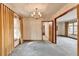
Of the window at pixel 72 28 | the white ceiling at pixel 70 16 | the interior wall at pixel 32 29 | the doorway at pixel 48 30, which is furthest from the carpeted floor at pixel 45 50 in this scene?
the window at pixel 72 28

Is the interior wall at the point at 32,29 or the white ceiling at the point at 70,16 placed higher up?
the white ceiling at the point at 70,16

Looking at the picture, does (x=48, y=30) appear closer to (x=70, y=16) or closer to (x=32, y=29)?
(x=32, y=29)

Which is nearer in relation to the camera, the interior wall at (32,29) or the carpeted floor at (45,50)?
the carpeted floor at (45,50)

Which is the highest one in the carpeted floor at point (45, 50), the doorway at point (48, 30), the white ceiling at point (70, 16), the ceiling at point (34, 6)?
the ceiling at point (34, 6)

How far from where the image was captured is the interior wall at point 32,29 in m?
11.9

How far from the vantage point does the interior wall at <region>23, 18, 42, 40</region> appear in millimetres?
11914

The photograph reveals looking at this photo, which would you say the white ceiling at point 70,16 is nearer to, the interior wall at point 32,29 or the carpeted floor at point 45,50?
the carpeted floor at point 45,50

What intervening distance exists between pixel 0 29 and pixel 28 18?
24.4 feet

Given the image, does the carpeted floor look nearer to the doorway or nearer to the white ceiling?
the white ceiling

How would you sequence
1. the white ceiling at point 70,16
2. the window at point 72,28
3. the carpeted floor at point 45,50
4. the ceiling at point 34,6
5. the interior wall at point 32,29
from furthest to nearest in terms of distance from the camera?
the window at point 72,28
the interior wall at point 32,29
the white ceiling at point 70,16
the carpeted floor at point 45,50
the ceiling at point 34,6

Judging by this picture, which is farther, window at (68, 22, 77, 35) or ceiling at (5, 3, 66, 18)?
window at (68, 22, 77, 35)

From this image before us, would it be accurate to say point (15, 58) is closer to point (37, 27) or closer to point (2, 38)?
point (2, 38)

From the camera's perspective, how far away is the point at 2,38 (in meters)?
4.73

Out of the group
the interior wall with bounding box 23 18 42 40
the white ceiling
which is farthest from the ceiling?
the interior wall with bounding box 23 18 42 40
